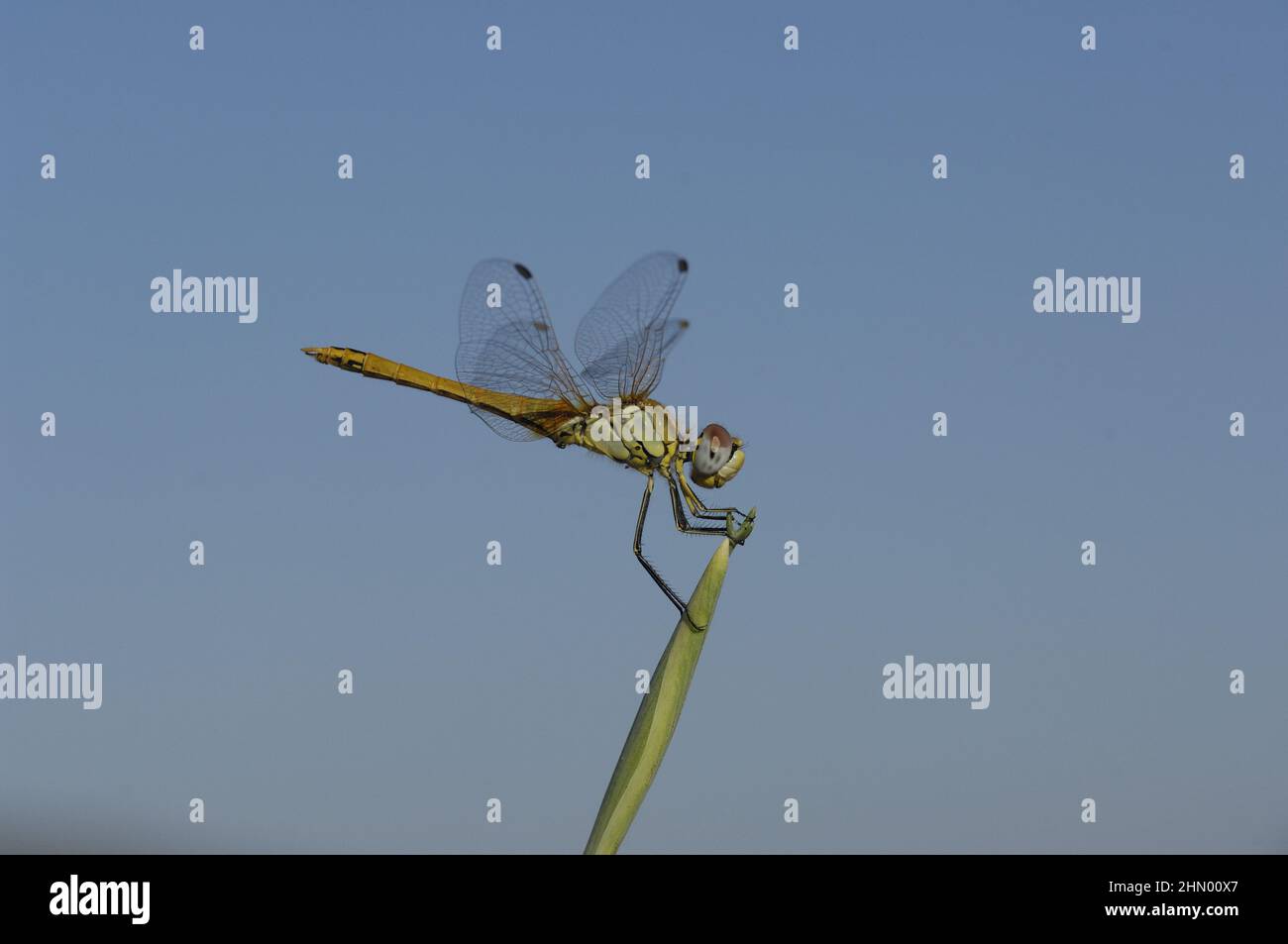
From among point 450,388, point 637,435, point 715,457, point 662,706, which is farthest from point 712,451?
point 450,388

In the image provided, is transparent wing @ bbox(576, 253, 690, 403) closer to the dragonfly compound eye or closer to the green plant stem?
the dragonfly compound eye

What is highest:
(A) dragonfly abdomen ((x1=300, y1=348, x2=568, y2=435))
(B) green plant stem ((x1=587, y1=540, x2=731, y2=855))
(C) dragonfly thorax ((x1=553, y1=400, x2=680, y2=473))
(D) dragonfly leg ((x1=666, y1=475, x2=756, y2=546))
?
(A) dragonfly abdomen ((x1=300, y1=348, x2=568, y2=435))

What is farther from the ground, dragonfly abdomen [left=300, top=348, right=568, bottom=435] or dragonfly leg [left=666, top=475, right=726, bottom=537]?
dragonfly abdomen [left=300, top=348, right=568, bottom=435]

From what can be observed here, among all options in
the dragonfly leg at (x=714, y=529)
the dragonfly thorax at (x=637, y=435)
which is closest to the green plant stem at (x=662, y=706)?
the dragonfly leg at (x=714, y=529)

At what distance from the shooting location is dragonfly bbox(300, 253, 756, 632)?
617cm

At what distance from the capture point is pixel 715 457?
6055mm

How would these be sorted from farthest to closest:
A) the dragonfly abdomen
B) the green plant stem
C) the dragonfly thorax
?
1. the dragonfly abdomen
2. the dragonfly thorax
3. the green plant stem

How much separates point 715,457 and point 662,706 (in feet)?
5.29

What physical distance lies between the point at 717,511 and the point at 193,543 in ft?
17.1

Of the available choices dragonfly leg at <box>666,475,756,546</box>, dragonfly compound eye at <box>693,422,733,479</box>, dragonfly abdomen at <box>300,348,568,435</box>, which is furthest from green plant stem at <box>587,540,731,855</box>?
dragonfly abdomen at <box>300,348,568,435</box>

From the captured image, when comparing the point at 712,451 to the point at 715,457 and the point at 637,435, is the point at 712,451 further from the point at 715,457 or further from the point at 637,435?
the point at 637,435

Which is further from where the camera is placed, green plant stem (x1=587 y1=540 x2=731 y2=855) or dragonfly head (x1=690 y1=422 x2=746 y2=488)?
dragonfly head (x1=690 y1=422 x2=746 y2=488)

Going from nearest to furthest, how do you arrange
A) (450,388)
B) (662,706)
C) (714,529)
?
(662,706) → (714,529) → (450,388)

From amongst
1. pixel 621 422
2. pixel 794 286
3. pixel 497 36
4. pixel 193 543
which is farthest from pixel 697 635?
pixel 193 543
